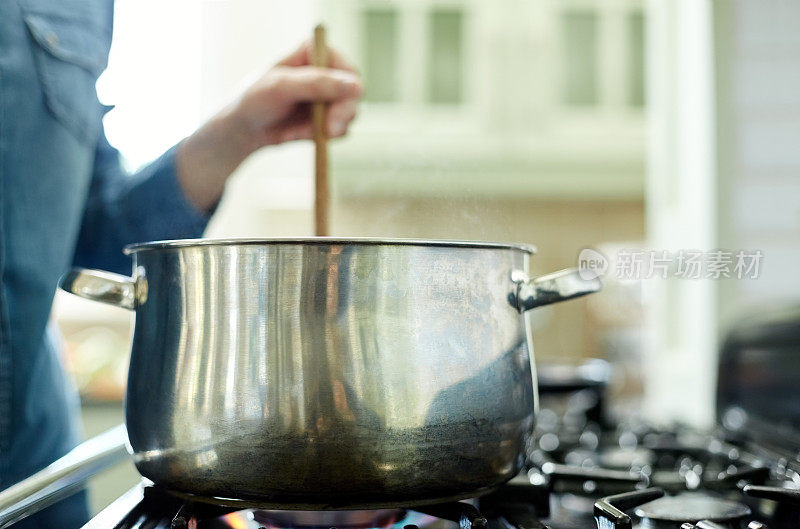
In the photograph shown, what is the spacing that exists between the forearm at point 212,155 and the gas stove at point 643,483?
204mm

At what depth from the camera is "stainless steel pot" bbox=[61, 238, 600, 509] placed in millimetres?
333

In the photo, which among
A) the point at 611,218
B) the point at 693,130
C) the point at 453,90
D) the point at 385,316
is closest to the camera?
the point at 385,316

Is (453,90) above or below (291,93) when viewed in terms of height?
above

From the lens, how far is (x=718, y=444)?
0.61m

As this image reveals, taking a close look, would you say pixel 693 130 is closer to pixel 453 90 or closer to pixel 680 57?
pixel 680 57

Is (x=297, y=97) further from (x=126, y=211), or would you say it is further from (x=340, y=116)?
(x=126, y=211)

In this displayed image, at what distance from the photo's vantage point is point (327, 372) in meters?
0.33

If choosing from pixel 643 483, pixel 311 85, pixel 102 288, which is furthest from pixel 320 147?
pixel 643 483

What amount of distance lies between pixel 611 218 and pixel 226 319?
1828 millimetres

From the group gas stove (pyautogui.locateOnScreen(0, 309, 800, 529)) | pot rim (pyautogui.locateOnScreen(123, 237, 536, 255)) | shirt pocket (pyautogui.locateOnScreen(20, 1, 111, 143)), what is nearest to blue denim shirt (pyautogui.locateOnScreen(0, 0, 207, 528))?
shirt pocket (pyautogui.locateOnScreen(20, 1, 111, 143))

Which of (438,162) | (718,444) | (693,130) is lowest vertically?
(718,444)

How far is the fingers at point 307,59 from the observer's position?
0.55 m

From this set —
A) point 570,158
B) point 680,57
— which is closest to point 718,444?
point 680,57

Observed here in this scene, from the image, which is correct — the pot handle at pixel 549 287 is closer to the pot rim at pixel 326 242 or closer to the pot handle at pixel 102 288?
the pot rim at pixel 326 242
